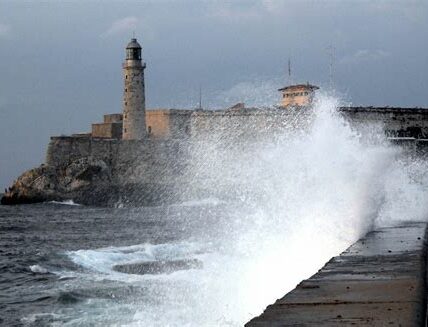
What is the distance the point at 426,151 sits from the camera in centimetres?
3456

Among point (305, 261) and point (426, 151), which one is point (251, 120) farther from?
point (305, 261)

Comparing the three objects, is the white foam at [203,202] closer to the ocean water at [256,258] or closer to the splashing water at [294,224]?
the ocean water at [256,258]

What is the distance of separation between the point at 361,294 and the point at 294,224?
16.7 ft

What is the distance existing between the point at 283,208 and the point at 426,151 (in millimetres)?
25872

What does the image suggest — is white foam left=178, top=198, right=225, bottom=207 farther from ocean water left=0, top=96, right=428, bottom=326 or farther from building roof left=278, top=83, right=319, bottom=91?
ocean water left=0, top=96, right=428, bottom=326

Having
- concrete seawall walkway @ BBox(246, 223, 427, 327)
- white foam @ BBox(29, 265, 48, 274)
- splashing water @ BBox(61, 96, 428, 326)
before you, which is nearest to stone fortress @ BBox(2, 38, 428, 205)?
white foam @ BBox(29, 265, 48, 274)

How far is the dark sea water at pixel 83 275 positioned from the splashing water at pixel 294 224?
132mm

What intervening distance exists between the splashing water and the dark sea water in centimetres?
13

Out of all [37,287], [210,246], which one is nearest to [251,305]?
[37,287]

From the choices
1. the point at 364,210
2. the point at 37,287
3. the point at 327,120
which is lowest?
the point at 37,287

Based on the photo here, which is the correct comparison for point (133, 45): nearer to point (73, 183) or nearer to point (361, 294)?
point (73, 183)

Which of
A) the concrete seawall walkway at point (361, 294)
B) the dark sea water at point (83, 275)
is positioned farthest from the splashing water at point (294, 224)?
the concrete seawall walkway at point (361, 294)

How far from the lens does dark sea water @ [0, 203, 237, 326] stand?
29.0 feet

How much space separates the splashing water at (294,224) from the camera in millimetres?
7340
